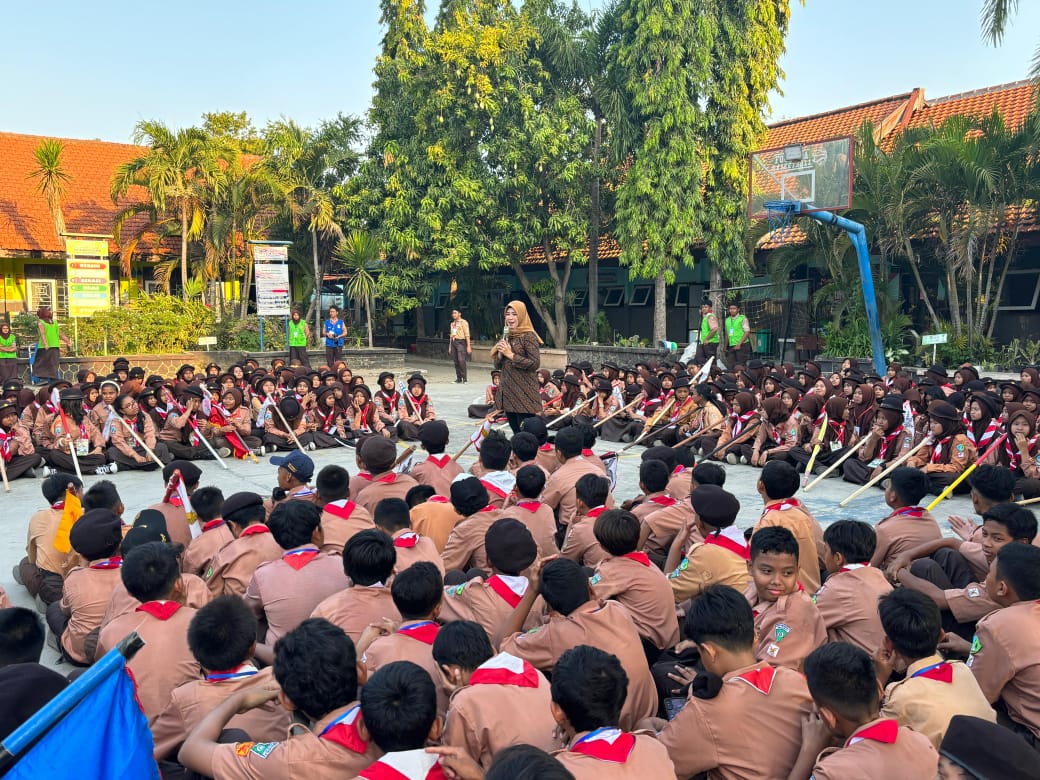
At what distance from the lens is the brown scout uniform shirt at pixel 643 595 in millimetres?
3676

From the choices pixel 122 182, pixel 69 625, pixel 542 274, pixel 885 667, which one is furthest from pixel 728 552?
pixel 542 274

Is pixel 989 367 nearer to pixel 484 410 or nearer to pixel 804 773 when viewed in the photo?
pixel 484 410

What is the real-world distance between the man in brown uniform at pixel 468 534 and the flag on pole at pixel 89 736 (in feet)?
7.60

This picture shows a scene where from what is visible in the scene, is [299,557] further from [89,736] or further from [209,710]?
[89,736]

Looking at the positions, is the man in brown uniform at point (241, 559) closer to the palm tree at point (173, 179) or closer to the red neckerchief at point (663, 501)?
the red neckerchief at point (663, 501)

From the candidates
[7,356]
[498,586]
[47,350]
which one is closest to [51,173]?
[47,350]

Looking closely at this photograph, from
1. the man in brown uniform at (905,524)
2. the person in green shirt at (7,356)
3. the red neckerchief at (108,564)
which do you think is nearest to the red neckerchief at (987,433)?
the man in brown uniform at (905,524)

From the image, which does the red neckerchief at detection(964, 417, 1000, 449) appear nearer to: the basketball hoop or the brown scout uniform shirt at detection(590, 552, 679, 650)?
the brown scout uniform shirt at detection(590, 552, 679, 650)

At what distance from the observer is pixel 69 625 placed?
415 cm

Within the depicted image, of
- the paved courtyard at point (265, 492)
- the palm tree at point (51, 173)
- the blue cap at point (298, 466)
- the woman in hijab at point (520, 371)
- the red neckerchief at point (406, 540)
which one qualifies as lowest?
the paved courtyard at point (265, 492)

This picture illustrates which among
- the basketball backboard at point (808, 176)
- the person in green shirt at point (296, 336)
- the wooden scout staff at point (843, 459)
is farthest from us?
the person in green shirt at point (296, 336)

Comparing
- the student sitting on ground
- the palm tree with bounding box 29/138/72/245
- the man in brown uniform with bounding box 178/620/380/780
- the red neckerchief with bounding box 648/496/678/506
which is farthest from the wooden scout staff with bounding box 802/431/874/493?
the palm tree with bounding box 29/138/72/245

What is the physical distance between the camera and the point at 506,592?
361 cm

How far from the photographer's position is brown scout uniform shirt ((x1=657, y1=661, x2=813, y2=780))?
2562 millimetres
